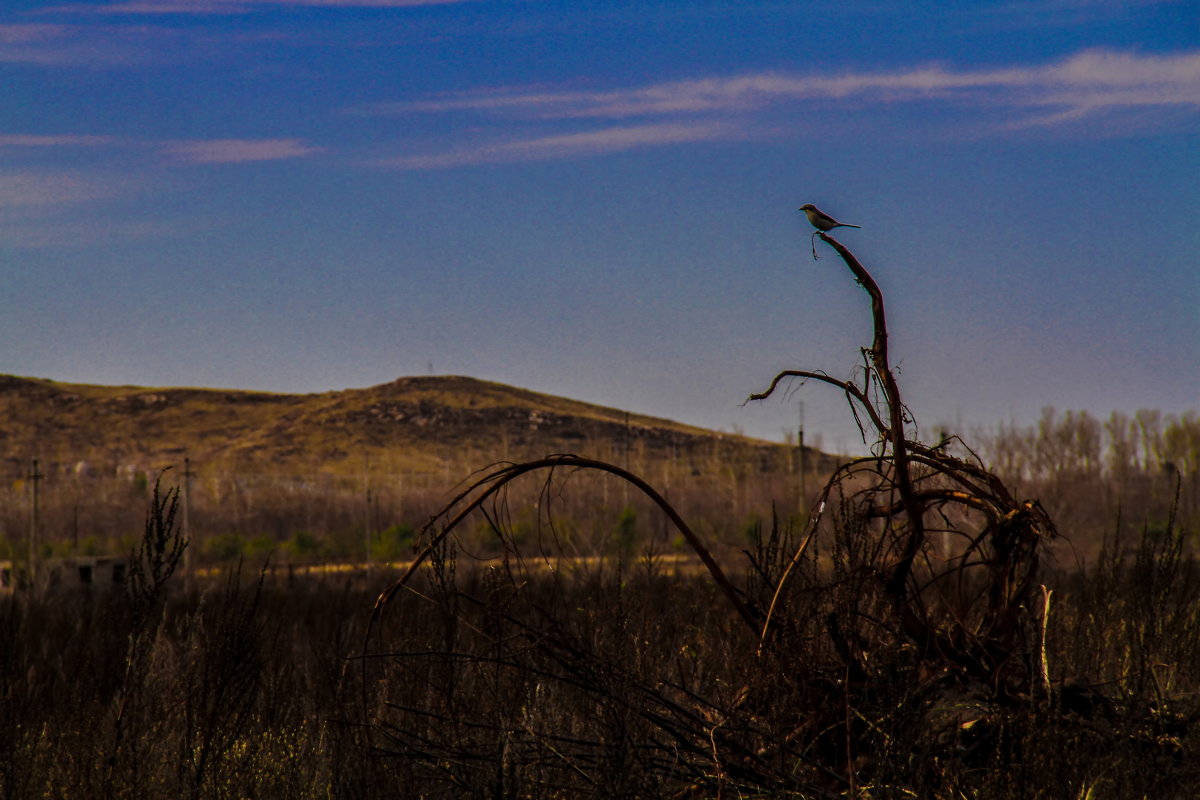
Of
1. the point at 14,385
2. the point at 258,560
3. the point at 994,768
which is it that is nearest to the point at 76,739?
the point at 994,768

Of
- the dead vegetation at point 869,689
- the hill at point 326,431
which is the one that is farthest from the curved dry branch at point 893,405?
the hill at point 326,431

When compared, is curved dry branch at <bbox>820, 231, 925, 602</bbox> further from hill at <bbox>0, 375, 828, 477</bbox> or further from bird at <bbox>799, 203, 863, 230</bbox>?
hill at <bbox>0, 375, 828, 477</bbox>

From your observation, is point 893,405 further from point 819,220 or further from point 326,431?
point 326,431

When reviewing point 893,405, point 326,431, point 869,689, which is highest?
point 326,431

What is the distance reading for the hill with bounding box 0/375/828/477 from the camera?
94.3 m

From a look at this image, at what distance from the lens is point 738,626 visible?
688cm

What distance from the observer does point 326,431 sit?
102500 mm

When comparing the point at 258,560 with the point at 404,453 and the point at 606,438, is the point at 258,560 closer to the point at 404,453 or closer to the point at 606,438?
the point at 404,453

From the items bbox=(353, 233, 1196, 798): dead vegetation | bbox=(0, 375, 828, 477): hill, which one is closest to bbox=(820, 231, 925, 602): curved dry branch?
bbox=(353, 233, 1196, 798): dead vegetation

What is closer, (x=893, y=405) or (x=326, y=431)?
(x=893, y=405)

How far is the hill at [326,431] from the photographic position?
94312 mm

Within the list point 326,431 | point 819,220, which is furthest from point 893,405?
point 326,431

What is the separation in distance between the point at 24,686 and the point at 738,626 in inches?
203

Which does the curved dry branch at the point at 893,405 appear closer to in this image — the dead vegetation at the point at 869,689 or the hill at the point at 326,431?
the dead vegetation at the point at 869,689
